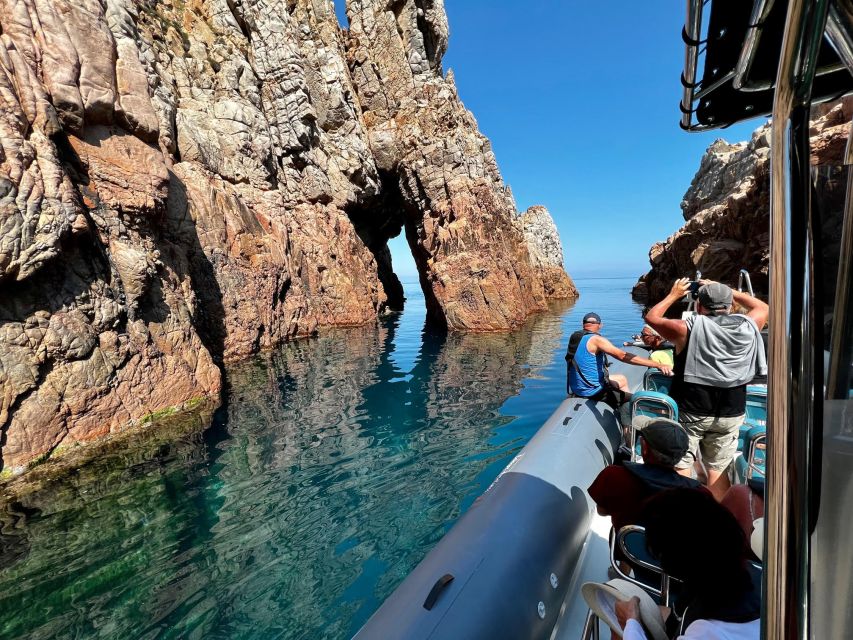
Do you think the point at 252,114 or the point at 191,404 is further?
the point at 252,114

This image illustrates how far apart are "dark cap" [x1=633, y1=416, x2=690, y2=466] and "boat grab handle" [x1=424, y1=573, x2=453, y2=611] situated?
135cm

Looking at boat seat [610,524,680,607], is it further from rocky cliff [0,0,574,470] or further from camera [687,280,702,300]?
rocky cliff [0,0,574,470]

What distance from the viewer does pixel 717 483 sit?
302cm

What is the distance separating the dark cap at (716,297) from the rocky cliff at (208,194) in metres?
8.75

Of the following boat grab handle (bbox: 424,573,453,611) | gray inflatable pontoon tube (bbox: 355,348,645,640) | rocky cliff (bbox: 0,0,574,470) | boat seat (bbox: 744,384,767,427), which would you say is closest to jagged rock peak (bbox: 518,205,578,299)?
rocky cliff (bbox: 0,0,574,470)

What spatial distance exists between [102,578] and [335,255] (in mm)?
17965

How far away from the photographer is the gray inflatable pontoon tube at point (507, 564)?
6.35ft

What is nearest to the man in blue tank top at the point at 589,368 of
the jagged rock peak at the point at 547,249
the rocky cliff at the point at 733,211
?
the rocky cliff at the point at 733,211

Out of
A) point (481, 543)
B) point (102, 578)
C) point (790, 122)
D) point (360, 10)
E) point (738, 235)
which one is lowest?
point (102, 578)

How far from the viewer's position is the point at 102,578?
327cm

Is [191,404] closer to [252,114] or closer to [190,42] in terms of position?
[252,114]

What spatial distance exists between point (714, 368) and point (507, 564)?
6.76 ft

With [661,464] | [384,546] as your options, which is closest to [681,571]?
[661,464]

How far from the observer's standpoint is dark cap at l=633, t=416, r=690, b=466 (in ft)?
6.49
